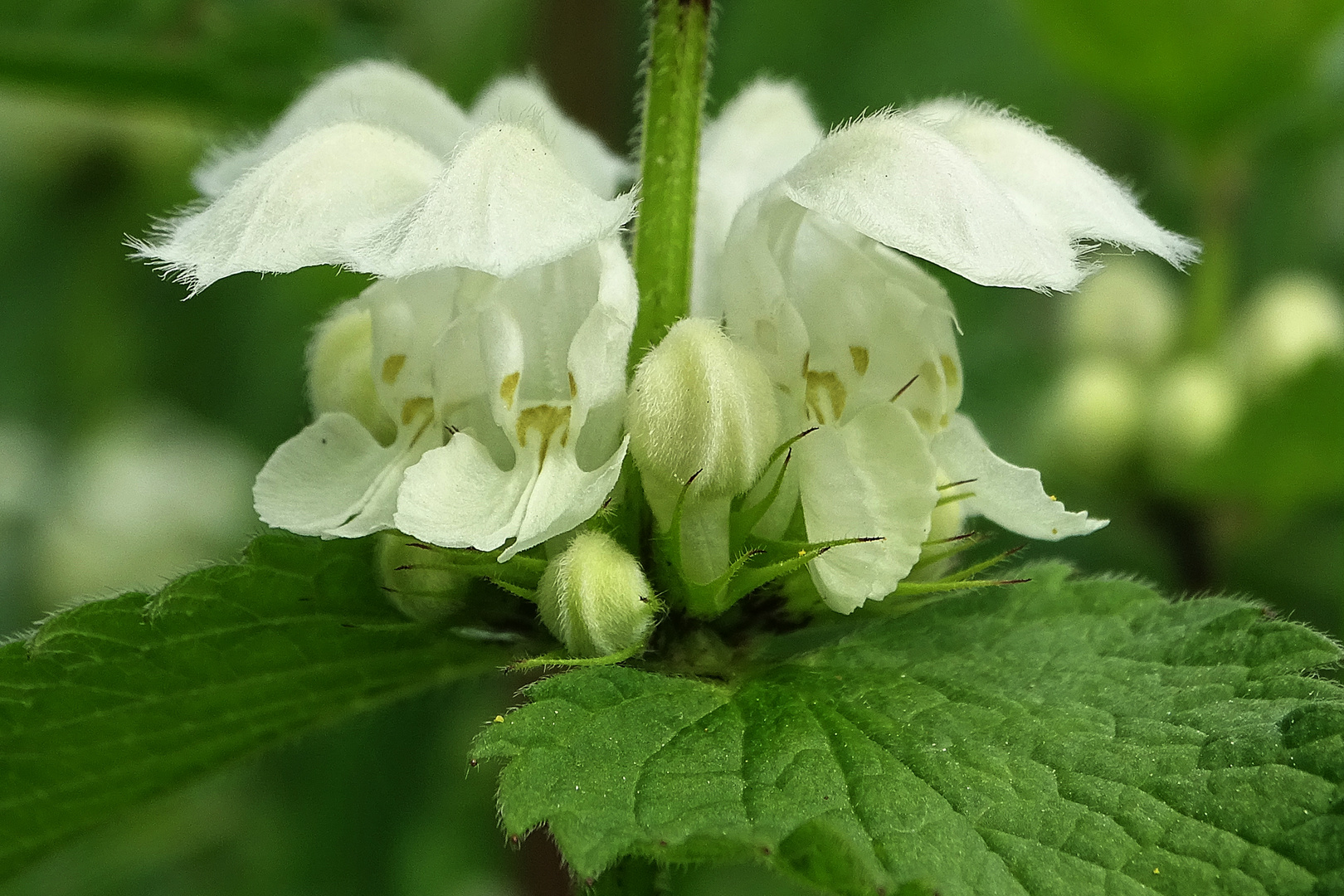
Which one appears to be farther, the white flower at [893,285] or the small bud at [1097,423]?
the small bud at [1097,423]

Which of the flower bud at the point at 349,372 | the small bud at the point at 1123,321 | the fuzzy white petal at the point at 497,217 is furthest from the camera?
the small bud at the point at 1123,321

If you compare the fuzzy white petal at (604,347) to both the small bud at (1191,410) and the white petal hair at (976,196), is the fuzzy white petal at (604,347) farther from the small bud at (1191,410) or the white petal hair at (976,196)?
the small bud at (1191,410)

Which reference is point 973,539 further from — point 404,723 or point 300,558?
point 404,723

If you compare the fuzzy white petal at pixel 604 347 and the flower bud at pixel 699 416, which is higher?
the fuzzy white petal at pixel 604 347

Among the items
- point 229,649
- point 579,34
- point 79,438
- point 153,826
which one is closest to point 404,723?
point 153,826

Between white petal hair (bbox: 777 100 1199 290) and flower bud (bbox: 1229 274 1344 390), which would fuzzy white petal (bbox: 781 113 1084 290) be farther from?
flower bud (bbox: 1229 274 1344 390)

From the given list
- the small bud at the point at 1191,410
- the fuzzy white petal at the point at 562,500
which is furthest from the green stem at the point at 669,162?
the small bud at the point at 1191,410

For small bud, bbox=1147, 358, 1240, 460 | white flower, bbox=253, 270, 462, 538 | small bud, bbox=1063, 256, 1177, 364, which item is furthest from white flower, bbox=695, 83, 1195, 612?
small bud, bbox=1063, 256, 1177, 364
